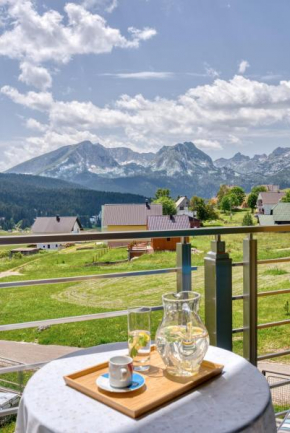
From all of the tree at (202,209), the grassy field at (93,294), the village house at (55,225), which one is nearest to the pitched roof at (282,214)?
the tree at (202,209)

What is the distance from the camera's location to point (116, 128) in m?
120

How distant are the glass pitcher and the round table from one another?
65mm

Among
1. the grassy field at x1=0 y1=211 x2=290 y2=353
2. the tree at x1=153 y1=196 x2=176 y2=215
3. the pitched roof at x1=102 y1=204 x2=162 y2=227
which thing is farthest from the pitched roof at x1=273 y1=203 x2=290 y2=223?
the grassy field at x1=0 y1=211 x2=290 y2=353

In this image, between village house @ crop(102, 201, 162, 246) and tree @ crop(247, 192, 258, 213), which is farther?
tree @ crop(247, 192, 258, 213)

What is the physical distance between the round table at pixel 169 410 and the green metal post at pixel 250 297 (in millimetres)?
958

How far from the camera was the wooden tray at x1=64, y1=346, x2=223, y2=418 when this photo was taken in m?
0.87

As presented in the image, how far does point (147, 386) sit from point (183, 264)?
90cm

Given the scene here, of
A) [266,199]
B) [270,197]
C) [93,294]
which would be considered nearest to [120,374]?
[93,294]

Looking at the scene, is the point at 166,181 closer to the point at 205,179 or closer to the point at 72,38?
the point at 205,179

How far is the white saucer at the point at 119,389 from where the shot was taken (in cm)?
93

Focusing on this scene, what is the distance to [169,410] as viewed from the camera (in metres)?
0.87

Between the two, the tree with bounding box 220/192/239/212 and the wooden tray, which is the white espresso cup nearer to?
the wooden tray

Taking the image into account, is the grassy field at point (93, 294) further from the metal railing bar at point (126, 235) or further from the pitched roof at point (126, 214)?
the pitched roof at point (126, 214)

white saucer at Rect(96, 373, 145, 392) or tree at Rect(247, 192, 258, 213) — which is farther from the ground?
tree at Rect(247, 192, 258, 213)
